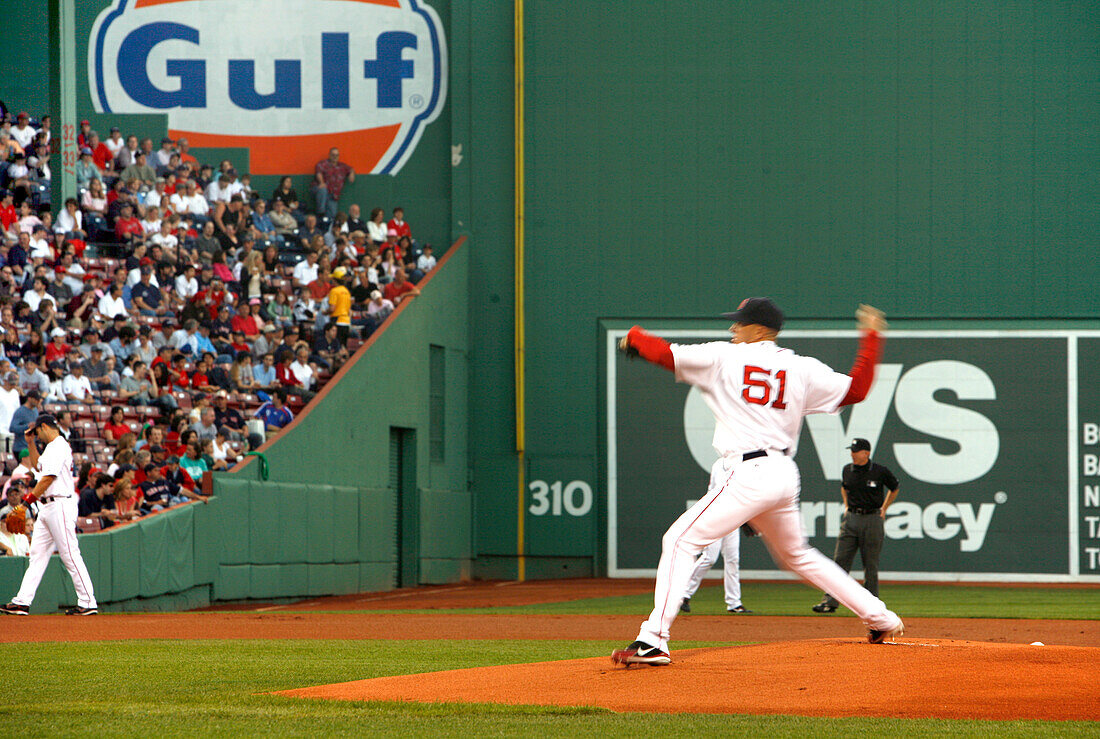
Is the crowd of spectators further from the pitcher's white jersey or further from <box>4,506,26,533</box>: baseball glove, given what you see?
the pitcher's white jersey

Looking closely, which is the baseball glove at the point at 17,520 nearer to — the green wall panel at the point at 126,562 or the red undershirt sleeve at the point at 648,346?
the green wall panel at the point at 126,562

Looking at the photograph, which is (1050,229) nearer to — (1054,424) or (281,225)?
(1054,424)

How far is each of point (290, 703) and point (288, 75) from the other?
20384mm

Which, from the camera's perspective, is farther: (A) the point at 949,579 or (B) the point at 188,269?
(A) the point at 949,579

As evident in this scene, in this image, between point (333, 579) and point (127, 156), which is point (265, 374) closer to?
point (333, 579)

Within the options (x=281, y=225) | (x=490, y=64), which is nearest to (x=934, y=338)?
(x=490, y=64)

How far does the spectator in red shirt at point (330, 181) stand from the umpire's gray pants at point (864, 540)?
1326 cm

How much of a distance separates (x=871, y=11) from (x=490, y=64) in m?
7.04

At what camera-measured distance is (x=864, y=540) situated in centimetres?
1425

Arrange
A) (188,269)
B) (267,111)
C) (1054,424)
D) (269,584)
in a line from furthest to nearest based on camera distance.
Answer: (267,111) < (1054,424) < (188,269) < (269,584)

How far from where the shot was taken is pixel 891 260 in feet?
78.6

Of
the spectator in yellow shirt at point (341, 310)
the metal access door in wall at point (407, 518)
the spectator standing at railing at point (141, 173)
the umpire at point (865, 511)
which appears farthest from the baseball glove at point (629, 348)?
the spectator standing at railing at point (141, 173)

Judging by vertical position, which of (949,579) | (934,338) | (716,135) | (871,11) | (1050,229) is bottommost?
(949,579)

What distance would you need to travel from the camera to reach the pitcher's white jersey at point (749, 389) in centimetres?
695
